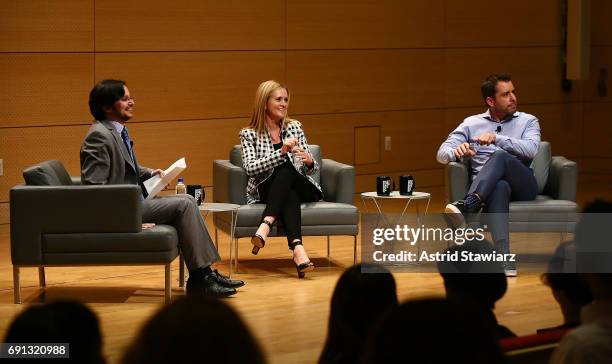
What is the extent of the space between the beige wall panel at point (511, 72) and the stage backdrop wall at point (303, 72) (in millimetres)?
14

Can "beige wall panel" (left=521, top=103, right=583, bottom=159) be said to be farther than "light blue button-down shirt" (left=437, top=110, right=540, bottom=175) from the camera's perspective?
Yes

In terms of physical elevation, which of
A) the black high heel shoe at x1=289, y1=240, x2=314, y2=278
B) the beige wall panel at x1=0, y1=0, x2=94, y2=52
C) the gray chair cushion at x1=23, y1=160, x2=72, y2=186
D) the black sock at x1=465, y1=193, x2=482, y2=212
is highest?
the beige wall panel at x1=0, y1=0, x2=94, y2=52

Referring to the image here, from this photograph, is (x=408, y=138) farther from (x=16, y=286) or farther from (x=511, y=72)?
(x=16, y=286)

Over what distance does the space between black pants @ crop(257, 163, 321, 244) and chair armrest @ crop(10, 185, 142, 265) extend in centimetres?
101

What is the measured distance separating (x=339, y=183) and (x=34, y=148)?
276cm

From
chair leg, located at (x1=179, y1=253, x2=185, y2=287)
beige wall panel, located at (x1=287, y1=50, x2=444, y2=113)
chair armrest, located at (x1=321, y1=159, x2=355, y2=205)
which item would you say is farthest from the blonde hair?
beige wall panel, located at (x1=287, y1=50, x2=444, y2=113)

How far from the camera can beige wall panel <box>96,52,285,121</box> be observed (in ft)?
28.3

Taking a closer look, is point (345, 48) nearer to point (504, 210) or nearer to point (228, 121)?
point (228, 121)

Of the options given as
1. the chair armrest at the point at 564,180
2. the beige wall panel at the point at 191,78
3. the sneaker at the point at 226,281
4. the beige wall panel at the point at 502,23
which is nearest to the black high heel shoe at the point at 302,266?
the sneaker at the point at 226,281

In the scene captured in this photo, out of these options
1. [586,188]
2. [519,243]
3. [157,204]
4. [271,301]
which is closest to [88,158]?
[157,204]

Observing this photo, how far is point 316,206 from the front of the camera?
6531 mm

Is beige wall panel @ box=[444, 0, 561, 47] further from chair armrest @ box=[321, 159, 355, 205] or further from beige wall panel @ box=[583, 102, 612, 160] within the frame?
chair armrest @ box=[321, 159, 355, 205]

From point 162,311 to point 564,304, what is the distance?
1.51 meters

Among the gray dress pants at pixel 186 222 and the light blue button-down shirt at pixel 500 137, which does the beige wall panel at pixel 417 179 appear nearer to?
the light blue button-down shirt at pixel 500 137
